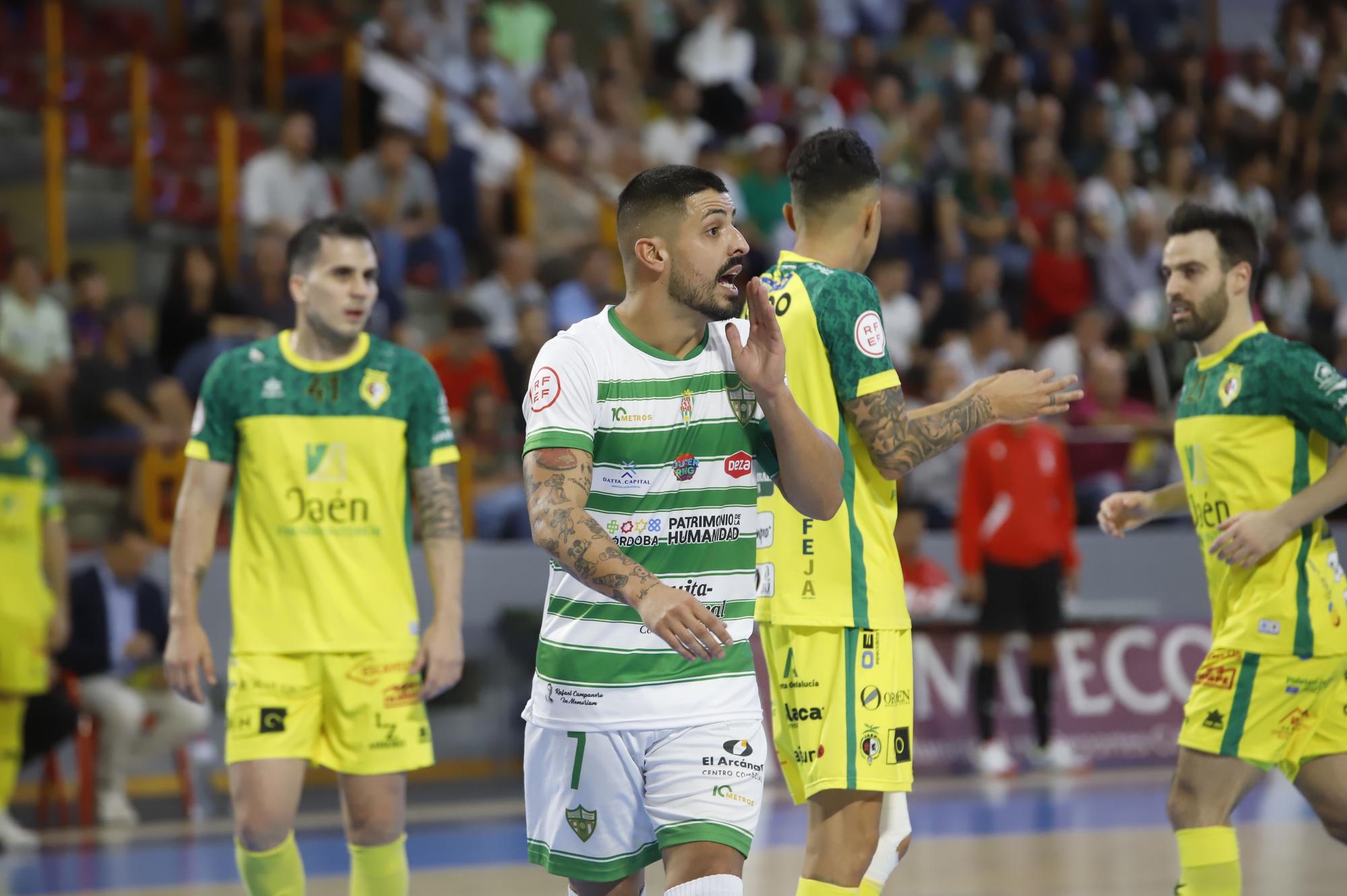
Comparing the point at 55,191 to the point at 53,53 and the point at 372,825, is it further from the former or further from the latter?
the point at 372,825

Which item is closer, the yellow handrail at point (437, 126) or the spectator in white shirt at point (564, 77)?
the yellow handrail at point (437, 126)

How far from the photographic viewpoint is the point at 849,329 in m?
5.00

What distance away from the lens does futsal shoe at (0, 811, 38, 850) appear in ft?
32.1

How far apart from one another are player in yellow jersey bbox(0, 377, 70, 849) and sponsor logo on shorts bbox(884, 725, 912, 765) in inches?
268

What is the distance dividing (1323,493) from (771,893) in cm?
320

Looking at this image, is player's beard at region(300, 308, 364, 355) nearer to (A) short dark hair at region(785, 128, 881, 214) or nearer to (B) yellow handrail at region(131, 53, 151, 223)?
(A) short dark hair at region(785, 128, 881, 214)

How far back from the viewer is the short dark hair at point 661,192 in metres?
4.38

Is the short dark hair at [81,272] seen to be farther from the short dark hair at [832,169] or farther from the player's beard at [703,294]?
the player's beard at [703,294]

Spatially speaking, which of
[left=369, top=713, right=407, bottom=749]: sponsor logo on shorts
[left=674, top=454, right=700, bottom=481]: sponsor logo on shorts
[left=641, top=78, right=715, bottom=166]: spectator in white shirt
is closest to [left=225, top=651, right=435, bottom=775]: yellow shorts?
[left=369, top=713, right=407, bottom=749]: sponsor logo on shorts

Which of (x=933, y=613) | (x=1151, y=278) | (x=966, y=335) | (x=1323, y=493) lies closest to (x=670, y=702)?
(x=1323, y=493)

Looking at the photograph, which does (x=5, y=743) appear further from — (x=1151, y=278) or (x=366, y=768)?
(x=1151, y=278)

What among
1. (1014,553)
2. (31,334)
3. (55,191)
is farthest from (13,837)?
(1014,553)

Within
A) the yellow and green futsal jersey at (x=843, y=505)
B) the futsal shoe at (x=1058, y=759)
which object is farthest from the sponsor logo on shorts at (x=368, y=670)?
the futsal shoe at (x=1058, y=759)

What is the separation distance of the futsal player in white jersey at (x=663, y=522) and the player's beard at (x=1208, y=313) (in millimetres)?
2333
